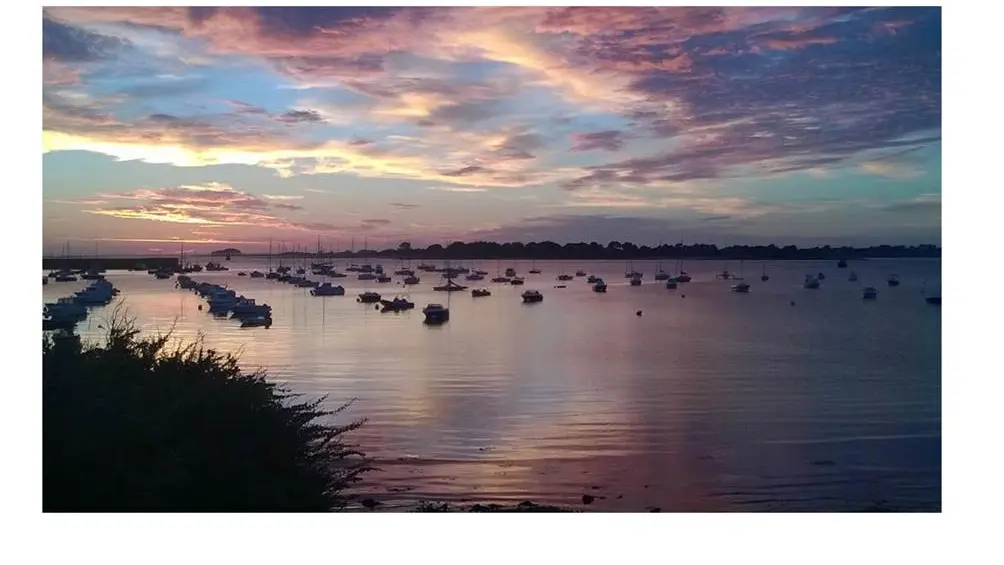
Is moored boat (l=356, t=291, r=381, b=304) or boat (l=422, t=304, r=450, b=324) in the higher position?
moored boat (l=356, t=291, r=381, b=304)

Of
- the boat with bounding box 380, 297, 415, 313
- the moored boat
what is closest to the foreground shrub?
the boat with bounding box 380, 297, 415, 313

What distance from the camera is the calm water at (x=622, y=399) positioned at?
19.9ft

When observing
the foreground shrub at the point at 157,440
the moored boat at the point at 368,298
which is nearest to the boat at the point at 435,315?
the moored boat at the point at 368,298

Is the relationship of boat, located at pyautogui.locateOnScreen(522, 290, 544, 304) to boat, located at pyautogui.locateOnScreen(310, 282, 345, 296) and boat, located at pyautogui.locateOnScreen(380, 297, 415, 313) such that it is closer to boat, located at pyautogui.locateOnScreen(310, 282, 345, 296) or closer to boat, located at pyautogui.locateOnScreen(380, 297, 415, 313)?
boat, located at pyautogui.locateOnScreen(380, 297, 415, 313)

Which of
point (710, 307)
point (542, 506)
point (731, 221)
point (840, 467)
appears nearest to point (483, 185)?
point (731, 221)

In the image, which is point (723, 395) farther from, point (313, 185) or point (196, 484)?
point (196, 484)

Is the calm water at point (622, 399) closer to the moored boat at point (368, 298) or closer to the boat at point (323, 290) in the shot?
the moored boat at point (368, 298)

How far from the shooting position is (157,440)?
4207 mm

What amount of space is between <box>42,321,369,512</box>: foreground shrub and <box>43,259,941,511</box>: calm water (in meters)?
1.31

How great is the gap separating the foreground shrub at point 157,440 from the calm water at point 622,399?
4.31ft

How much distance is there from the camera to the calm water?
19.9 ft

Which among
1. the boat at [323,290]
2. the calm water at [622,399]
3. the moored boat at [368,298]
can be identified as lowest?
the calm water at [622,399]

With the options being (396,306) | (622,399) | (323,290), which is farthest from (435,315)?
(622,399)

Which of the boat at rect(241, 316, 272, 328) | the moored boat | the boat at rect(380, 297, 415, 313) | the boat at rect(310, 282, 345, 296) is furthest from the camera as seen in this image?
the boat at rect(310, 282, 345, 296)
